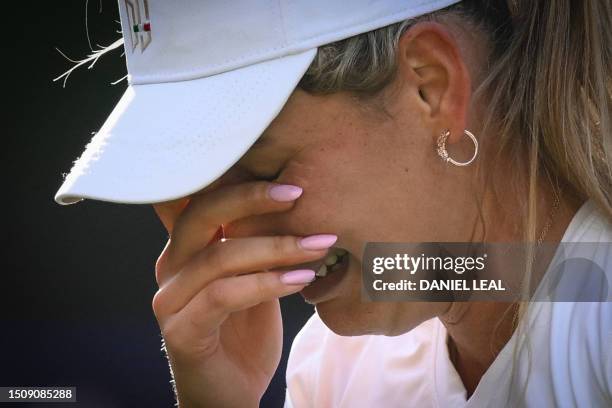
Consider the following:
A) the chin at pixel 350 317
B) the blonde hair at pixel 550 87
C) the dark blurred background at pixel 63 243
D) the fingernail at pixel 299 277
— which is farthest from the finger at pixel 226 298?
the dark blurred background at pixel 63 243

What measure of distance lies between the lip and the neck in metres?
0.22

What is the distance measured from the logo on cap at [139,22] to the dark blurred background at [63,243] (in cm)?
195

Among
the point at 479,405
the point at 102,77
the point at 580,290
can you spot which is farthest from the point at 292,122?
the point at 102,77

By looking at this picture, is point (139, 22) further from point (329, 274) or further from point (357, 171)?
point (329, 274)

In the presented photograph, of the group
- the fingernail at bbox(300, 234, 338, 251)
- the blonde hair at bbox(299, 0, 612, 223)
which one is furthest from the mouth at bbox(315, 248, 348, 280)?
the blonde hair at bbox(299, 0, 612, 223)

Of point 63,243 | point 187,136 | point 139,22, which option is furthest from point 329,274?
point 63,243

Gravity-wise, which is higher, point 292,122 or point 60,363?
point 292,122

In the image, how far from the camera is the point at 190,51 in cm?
134

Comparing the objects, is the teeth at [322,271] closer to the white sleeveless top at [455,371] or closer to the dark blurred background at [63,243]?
the white sleeveless top at [455,371]

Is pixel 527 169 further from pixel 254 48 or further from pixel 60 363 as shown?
pixel 60 363

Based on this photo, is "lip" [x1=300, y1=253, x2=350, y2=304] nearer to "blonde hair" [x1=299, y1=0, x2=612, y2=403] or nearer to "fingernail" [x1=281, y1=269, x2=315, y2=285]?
"fingernail" [x1=281, y1=269, x2=315, y2=285]

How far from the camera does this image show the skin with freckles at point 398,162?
140cm

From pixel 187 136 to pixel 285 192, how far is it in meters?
0.20

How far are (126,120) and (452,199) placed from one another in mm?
558
